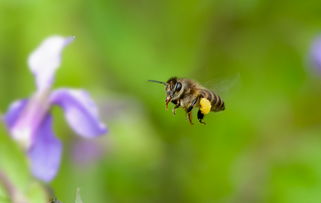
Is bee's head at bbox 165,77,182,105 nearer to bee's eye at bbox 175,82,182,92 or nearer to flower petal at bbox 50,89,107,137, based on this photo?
bee's eye at bbox 175,82,182,92

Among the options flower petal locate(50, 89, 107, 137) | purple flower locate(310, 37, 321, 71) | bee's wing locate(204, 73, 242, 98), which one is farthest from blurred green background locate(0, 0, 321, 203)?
flower petal locate(50, 89, 107, 137)

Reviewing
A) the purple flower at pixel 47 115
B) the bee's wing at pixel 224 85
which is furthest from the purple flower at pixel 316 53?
the purple flower at pixel 47 115

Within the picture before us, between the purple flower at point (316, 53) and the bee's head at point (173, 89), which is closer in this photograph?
the bee's head at point (173, 89)

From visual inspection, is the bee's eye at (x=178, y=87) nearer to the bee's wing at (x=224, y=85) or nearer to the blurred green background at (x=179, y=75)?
the bee's wing at (x=224, y=85)

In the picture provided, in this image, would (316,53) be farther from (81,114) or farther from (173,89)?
(81,114)

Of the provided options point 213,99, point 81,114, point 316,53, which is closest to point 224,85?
point 213,99

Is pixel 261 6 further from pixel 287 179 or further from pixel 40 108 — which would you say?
pixel 40 108
